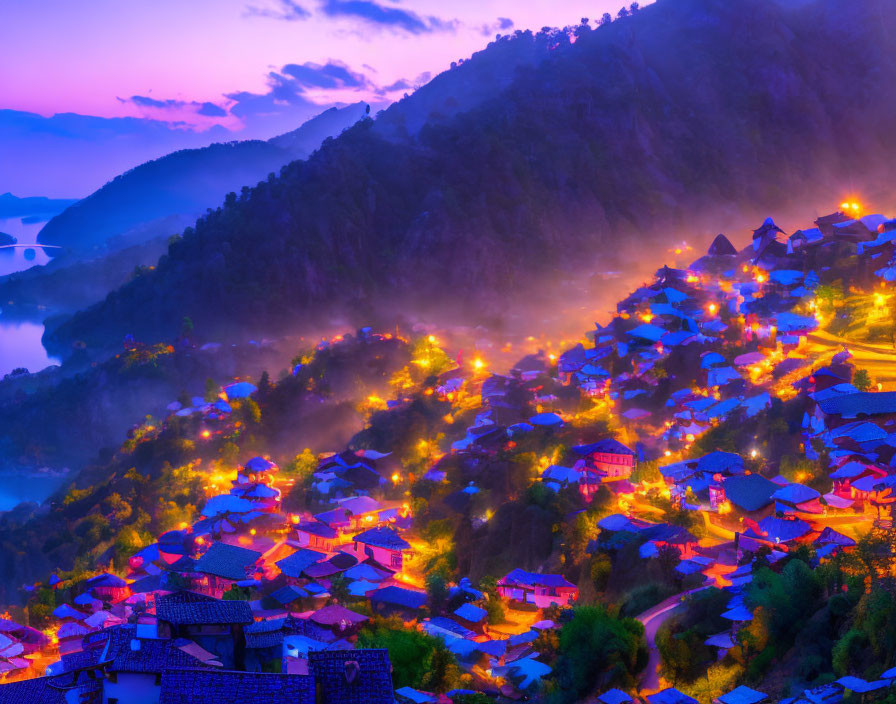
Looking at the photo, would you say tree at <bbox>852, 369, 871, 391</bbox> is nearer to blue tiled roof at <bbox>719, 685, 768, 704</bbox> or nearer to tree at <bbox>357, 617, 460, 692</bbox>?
blue tiled roof at <bbox>719, 685, 768, 704</bbox>

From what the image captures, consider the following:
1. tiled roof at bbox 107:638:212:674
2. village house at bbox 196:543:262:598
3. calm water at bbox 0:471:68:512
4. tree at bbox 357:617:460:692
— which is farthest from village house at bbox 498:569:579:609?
calm water at bbox 0:471:68:512

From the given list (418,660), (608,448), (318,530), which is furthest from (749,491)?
(318,530)

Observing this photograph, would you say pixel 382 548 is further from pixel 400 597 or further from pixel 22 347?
pixel 22 347

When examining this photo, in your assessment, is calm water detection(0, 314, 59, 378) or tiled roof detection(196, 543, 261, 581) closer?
tiled roof detection(196, 543, 261, 581)

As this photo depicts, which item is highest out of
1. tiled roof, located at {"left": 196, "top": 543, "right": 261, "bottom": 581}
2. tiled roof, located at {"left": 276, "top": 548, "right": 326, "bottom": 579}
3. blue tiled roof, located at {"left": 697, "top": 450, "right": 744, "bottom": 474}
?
blue tiled roof, located at {"left": 697, "top": 450, "right": 744, "bottom": 474}

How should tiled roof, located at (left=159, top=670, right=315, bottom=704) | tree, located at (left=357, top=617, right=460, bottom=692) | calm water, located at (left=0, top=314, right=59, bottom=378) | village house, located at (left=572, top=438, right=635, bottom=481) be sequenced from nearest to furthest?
1. tiled roof, located at (left=159, top=670, right=315, bottom=704)
2. tree, located at (left=357, top=617, right=460, bottom=692)
3. village house, located at (left=572, top=438, right=635, bottom=481)
4. calm water, located at (left=0, top=314, right=59, bottom=378)

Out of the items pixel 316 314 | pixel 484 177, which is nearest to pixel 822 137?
pixel 484 177
